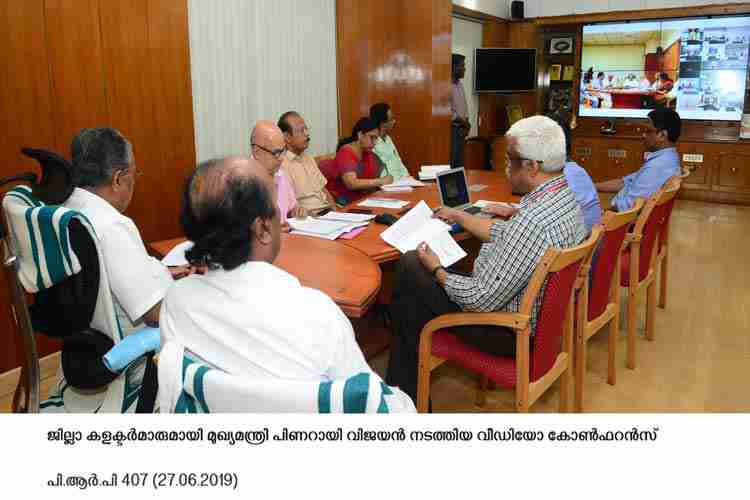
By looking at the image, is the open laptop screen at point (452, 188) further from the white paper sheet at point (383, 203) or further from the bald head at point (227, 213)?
the bald head at point (227, 213)

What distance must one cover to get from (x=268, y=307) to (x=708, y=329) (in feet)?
11.2

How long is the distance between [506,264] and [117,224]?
1.21 m

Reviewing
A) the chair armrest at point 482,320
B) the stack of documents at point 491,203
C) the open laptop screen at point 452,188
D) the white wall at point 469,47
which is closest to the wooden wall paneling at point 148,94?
the open laptop screen at point 452,188

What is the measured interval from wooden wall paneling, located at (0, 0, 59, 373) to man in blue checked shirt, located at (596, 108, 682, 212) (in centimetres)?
330

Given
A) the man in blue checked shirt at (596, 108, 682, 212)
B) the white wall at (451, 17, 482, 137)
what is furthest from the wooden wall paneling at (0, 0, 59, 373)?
the white wall at (451, 17, 482, 137)

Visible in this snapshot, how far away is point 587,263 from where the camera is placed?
238 centimetres

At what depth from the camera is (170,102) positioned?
13.1 ft

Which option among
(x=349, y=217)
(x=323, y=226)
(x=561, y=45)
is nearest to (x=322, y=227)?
(x=323, y=226)

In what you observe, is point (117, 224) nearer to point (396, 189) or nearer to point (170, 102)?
point (170, 102)

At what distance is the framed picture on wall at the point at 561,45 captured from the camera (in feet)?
29.2

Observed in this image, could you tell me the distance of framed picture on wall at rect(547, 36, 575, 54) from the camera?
8.91m
